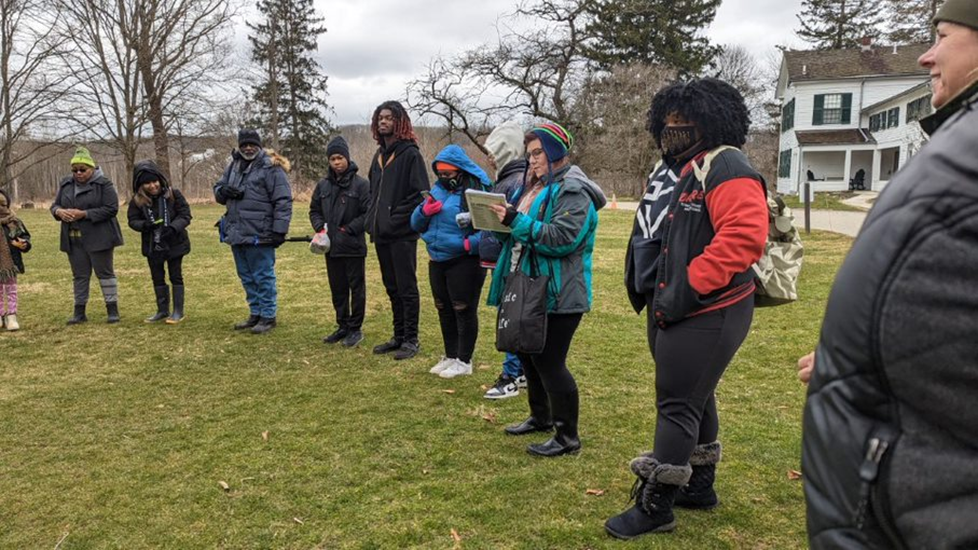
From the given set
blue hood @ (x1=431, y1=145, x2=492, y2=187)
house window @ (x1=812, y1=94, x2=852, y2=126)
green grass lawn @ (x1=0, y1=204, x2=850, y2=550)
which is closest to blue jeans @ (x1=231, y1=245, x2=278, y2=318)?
green grass lawn @ (x1=0, y1=204, x2=850, y2=550)

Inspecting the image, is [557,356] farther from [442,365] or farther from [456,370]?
[442,365]

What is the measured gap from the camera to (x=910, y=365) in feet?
3.29

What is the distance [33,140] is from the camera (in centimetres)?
2169

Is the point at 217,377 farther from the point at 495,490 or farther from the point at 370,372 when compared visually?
the point at 495,490

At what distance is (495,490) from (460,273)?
2.15 metres

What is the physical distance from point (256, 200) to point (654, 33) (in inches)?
1561

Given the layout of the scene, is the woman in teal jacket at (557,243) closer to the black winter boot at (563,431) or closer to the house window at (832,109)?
the black winter boot at (563,431)

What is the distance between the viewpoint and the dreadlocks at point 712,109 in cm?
276

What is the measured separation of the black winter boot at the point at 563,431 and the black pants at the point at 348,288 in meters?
3.30

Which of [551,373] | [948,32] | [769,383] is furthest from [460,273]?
[948,32]

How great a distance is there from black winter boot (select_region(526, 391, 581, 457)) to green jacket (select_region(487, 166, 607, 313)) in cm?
57

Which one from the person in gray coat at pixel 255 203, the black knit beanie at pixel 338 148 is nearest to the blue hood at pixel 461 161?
the black knit beanie at pixel 338 148

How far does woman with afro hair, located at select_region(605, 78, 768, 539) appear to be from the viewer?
262cm

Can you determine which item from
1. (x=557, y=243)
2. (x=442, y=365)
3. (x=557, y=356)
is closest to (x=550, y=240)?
(x=557, y=243)
